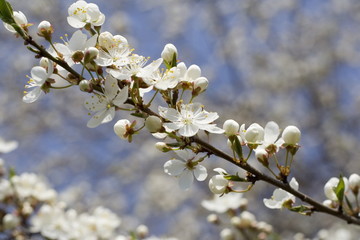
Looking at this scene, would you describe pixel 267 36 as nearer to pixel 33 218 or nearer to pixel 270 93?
pixel 270 93

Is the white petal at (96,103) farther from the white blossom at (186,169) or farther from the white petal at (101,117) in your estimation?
the white blossom at (186,169)

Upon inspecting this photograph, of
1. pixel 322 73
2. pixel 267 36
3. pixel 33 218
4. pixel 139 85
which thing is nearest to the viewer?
pixel 139 85

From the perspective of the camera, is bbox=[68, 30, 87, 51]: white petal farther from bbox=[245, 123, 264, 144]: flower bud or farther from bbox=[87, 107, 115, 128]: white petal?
bbox=[245, 123, 264, 144]: flower bud

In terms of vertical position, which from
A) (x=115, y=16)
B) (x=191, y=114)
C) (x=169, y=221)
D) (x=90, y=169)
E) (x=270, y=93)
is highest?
(x=115, y=16)

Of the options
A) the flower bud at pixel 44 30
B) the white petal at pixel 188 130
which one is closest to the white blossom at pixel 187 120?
the white petal at pixel 188 130

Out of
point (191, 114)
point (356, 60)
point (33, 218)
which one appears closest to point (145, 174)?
point (356, 60)

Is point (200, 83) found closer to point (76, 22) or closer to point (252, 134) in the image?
point (252, 134)

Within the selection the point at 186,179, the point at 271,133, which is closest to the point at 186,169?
the point at 186,179
